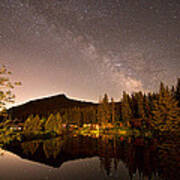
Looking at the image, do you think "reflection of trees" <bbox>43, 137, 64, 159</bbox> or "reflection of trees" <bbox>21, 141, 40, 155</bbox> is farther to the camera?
"reflection of trees" <bbox>21, 141, 40, 155</bbox>

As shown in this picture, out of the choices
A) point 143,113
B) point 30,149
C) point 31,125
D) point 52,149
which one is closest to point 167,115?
point 143,113

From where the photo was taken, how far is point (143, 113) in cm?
5966

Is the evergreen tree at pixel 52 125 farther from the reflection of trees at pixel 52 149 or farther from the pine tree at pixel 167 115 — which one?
the pine tree at pixel 167 115

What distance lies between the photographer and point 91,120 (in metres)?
102

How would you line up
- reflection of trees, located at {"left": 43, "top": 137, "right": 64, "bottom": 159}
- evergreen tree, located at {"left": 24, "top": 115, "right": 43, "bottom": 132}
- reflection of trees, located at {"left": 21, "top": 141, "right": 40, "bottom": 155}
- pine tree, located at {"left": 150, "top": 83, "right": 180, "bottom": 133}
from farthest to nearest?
evergreen tree, located at {"left": 24, "top": 115, "right": 43, "bottom": 132} → pine tree, located at {"left": 150, "top": 83, "right": 180, "bottom": 133} → reflection of trees, located at {"left": 21, "top": 141, "right": 40, "bottom": 155} → reflection of trees, located at {"left": 43, "top": 137, "right": 64, "bottom": 159}

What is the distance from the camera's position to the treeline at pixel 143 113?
137 feet

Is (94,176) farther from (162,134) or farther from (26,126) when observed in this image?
(26,126)

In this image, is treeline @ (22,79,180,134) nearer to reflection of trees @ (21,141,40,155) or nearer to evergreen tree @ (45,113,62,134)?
evergreen tree @ (45,113,62,134)

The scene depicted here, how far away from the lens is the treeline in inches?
1650

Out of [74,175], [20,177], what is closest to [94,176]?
[74,175]

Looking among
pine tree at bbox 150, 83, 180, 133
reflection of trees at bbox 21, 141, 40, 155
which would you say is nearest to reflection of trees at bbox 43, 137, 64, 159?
reflection of trees at bbox 21, 141, 40, 155

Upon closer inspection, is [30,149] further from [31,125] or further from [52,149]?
[31,125]

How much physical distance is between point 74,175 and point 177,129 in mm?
35095

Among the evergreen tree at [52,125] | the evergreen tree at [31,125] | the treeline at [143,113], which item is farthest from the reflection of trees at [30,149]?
the evergreen tree at [52,125]
